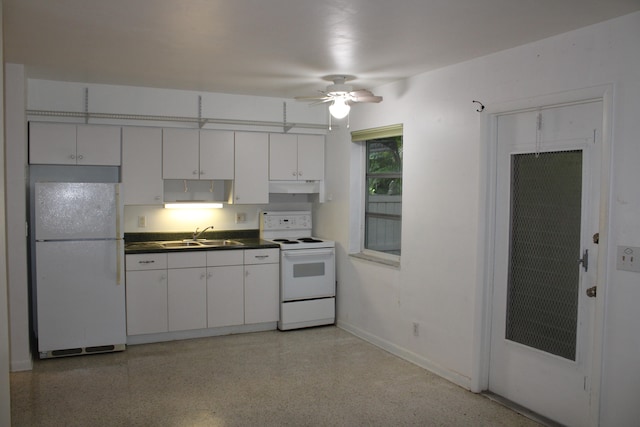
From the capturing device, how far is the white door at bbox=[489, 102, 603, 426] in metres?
3.08

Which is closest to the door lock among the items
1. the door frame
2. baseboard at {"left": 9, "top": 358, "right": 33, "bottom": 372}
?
the door frame

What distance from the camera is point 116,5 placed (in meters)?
2.75

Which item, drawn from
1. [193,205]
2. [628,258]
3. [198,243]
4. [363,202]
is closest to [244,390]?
[198,243]

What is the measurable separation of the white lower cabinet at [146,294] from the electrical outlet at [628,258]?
3751 mm

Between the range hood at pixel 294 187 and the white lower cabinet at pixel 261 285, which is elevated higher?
the range hood at pixel 294 187

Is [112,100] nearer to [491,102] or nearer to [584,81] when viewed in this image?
[491,102]

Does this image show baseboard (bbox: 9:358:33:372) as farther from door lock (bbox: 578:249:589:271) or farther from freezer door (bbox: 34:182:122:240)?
door lock (bbox: 578:249:589:271)

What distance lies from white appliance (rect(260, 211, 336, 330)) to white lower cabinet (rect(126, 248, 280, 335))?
0.11 m

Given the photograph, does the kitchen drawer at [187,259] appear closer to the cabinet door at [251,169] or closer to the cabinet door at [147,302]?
the cabinet door at [147,302]

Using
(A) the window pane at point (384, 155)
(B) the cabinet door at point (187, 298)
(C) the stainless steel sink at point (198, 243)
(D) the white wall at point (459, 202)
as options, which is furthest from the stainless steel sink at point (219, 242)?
(A) the window pane at point (384, 155)

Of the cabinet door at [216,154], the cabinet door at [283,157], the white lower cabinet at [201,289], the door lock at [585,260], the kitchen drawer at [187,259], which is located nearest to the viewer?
the door lock at [585,260]

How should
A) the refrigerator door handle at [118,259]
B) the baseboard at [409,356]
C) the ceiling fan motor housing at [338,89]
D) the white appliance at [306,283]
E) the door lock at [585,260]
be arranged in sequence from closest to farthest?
1. the door lock at [585,260]
2. the baseboard at [409,356]
3. the ceiling fan motor housing at [338,89]
4. the refrigerator door handle at [118,259]
5. the white appliance at [306,283]

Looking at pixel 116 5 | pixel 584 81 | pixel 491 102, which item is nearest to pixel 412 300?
pixel 491 102

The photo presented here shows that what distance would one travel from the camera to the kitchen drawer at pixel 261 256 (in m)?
5.27
